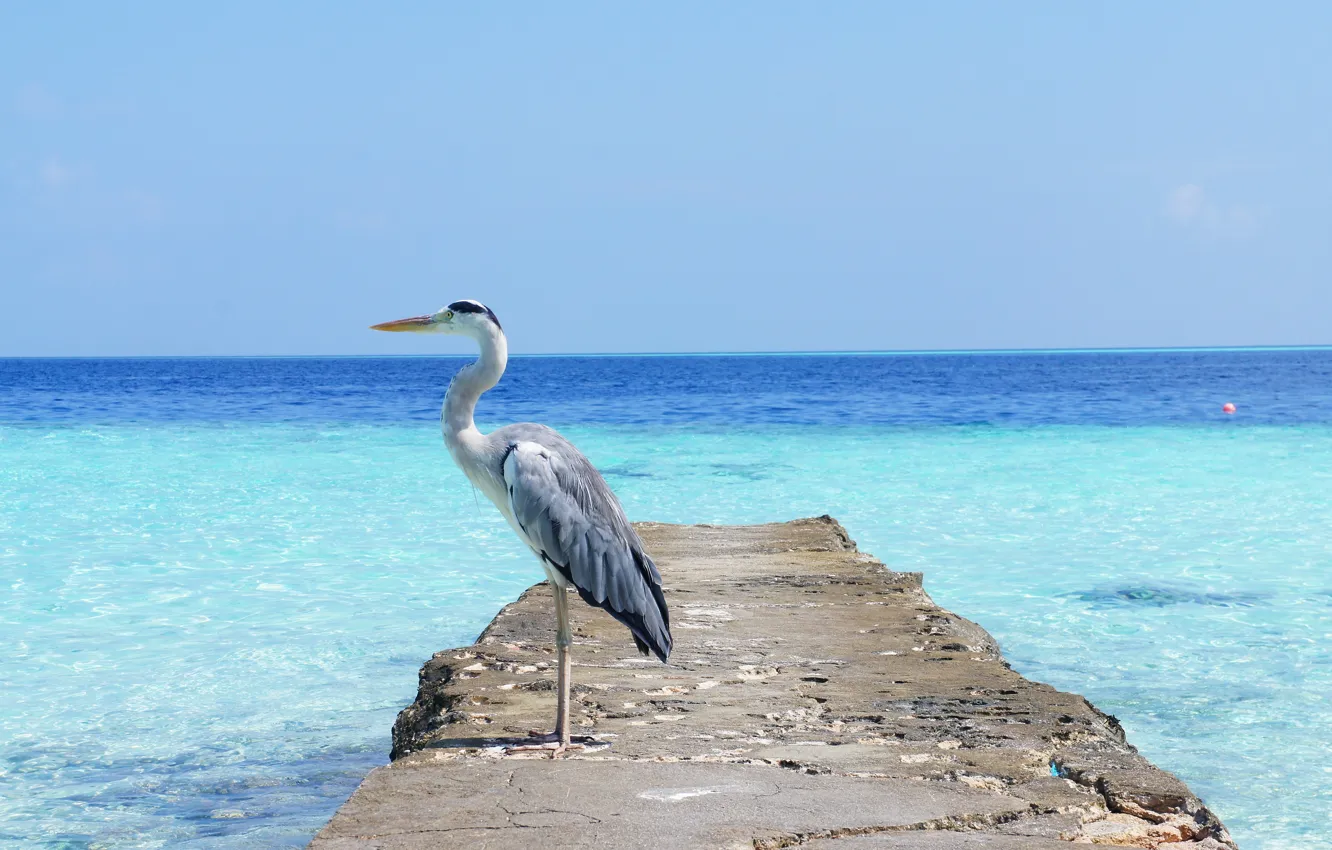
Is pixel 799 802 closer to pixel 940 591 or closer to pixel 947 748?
pixel 947 748

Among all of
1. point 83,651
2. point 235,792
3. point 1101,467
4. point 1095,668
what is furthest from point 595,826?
point 1101,467

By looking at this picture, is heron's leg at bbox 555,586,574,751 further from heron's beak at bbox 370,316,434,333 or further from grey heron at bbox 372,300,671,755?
heron's beak at bbox 370,316,434,333

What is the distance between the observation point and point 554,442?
362cm

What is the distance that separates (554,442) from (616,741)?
0.95 meters

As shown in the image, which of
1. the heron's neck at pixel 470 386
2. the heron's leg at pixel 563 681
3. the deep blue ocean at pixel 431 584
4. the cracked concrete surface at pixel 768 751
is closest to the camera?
the cracked concrete surface at pixel 768 751

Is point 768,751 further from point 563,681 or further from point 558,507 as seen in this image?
point 558,507

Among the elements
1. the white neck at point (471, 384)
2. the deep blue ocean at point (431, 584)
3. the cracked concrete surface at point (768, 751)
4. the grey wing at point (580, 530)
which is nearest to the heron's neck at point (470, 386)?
the white neck at point (471, 384)

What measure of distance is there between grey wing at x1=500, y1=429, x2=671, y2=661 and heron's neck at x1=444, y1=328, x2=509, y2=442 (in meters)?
0.18

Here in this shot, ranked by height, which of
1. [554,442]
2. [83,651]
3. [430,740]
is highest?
[554,442]

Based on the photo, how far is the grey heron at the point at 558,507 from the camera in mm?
3457

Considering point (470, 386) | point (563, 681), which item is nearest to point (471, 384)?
point (470, 386)

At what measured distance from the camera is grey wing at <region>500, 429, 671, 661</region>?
345cm

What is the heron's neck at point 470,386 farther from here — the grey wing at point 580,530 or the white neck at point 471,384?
the grey wing at point 580,530

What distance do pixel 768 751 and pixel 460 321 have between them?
1646 millimetres
